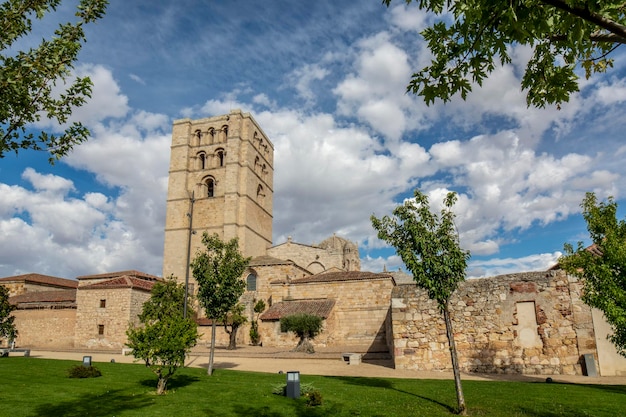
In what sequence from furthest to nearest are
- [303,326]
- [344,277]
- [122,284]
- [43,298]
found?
1. [43,298]
2. [344,277]
3. [122,284]
4. [303,326]

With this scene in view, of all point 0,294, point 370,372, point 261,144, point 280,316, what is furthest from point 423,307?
point 261,144

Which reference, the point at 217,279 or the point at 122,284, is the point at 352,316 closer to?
the point at 122,284

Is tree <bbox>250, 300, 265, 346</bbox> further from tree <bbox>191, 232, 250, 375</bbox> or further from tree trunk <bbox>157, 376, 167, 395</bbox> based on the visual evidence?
tree trunk <bbox>157, 376, 167, 395</bbox>

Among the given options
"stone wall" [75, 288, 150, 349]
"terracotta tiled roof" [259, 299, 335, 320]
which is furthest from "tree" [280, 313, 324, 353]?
"stone wall" [75, 288, 150, 349]

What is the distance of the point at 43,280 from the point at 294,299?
29.6 m

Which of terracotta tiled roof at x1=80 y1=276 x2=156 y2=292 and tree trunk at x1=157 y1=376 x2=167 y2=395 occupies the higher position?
terracotta tiled roof at x1=80 y1=276 x2=156 y2=292

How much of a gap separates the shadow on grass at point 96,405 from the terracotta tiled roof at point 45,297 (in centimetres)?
2829

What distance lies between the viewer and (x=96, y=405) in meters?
9.42

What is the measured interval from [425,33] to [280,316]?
93.5ft

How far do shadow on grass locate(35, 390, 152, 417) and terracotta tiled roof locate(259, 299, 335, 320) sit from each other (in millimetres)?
20268

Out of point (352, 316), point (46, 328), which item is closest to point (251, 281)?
point (352, 316)

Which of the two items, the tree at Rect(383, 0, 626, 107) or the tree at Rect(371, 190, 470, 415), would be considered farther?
the tree at Rect(371, 190, 470, 415)

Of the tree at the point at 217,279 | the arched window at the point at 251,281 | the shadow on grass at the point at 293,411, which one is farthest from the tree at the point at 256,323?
the shadow on grass at the point at 293,411

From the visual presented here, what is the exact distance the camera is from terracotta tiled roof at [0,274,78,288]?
138ft
